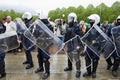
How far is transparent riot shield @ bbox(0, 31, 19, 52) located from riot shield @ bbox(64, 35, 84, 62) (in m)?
1.59

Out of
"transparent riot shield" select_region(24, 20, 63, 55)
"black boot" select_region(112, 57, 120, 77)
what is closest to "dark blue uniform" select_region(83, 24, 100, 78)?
"black boot" select_region(112, 57, 120, 77)

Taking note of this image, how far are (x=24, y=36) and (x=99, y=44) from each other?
2446 millimetres

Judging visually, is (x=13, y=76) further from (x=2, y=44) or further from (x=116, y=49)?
(x=116, y=49)

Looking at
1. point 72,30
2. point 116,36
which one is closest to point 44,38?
point 72,30

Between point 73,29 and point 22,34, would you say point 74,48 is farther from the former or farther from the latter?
point 22,34

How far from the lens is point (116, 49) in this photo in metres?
8.65

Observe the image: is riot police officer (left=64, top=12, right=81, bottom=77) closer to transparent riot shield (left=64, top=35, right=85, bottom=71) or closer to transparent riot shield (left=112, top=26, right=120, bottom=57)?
transparent riot shield (left=64, top=35, right=85, bottom=71)

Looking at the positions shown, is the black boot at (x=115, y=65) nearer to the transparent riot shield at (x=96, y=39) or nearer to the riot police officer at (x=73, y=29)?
the transparent riot shield at (x=96, y=39)

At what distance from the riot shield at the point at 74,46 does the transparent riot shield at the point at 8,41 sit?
5.22ft

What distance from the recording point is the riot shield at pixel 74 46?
867cm

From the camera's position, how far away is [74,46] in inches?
342

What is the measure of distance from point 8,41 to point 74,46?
77.9 inches

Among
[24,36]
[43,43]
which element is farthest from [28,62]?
[43,43]

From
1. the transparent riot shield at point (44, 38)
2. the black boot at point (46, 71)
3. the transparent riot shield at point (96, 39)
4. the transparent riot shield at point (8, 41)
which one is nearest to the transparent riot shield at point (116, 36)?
the transparent riot shield at point (96, 39)
